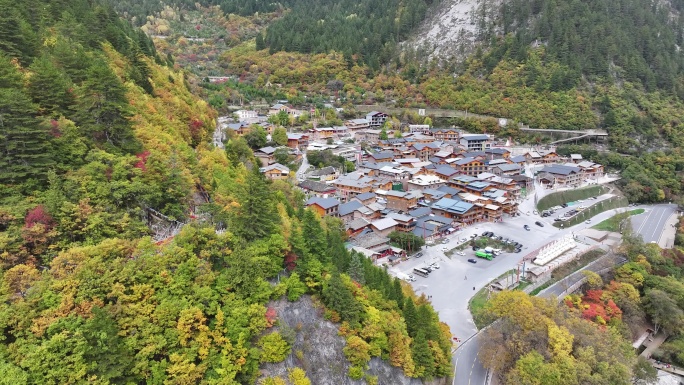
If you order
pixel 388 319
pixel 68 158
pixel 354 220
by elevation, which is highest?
pixel 68 158

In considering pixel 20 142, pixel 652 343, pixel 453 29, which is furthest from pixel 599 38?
pixel 20 142

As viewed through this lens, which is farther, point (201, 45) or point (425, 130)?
point (201, 45)

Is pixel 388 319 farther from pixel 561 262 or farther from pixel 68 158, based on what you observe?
pixel 561 262

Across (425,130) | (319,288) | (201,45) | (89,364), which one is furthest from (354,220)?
(201,45)

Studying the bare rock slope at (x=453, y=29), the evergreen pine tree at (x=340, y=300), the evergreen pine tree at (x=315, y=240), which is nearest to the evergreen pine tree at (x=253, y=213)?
the evergreen pine tree at (x=315, y=240)

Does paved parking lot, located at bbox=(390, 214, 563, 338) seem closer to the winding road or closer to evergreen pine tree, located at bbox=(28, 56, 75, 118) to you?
the winding road

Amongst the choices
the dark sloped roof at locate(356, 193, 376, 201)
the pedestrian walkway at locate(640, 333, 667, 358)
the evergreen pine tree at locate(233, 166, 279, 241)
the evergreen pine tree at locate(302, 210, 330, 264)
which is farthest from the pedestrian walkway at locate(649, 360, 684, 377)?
the evergreen pine tree at locate(233, 166, 279, 241)
